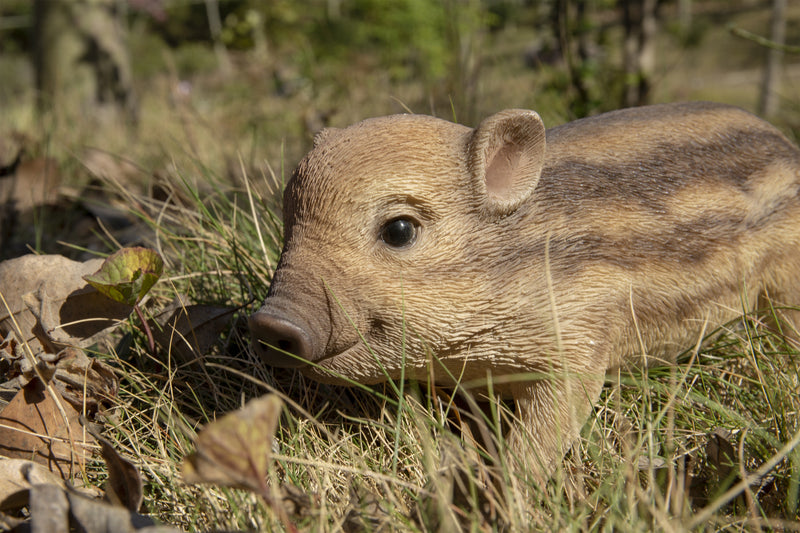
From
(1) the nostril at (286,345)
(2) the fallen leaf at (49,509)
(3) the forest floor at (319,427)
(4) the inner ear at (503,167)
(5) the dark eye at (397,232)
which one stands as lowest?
(3) the forest floor at (319,427)

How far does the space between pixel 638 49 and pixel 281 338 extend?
543cm

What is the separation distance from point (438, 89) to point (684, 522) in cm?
432

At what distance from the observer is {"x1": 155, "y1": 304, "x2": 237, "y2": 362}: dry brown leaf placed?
2.36 meters

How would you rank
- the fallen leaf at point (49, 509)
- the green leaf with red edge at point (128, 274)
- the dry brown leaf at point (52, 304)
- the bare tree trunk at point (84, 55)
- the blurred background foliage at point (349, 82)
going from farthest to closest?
the bare tree trunk at point (84, 55) → the blurred background foliage at point (349, 82) → the dry brown leaf at point (52, 304) → the green leaf with red edge at point (128, 274) → the fallen leaf at point (49, 509)

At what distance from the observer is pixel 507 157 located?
2.01 metres

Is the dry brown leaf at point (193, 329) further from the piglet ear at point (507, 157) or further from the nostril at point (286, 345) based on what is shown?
the piglet ear at point (507, 157)

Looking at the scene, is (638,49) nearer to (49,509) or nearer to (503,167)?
(503,167)

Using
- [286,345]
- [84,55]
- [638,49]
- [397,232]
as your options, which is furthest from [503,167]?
[84,55]

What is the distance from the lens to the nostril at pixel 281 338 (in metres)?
1.70

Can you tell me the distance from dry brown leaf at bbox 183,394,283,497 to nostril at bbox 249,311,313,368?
396mm

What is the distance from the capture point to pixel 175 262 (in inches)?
124

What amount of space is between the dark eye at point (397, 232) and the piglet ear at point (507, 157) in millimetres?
248

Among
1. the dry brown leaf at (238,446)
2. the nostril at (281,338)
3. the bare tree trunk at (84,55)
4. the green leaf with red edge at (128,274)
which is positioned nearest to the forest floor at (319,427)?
the dry brown leaf at (238,446)

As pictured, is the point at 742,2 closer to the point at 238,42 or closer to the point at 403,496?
Result: the point at 238,42
